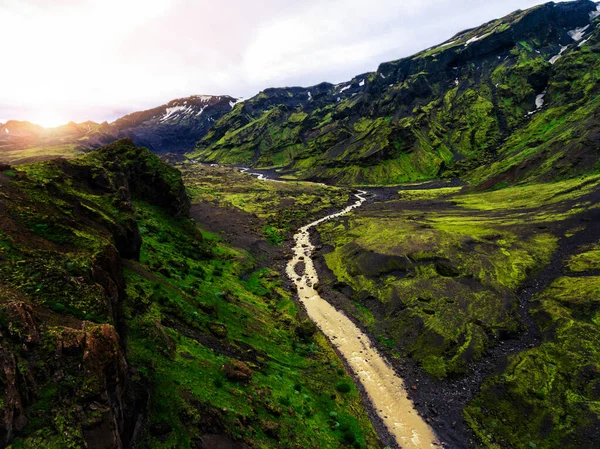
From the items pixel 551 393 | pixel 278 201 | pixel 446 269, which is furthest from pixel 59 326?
pixel 278 201

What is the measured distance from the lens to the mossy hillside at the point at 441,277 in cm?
4722

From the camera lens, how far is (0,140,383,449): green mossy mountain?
14.7 metres

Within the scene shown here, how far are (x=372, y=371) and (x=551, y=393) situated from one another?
2054cm

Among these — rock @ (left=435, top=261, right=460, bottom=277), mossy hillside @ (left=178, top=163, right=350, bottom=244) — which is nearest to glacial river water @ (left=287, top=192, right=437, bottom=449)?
rock @ (left=435, top=261, right=460, bottom=277)

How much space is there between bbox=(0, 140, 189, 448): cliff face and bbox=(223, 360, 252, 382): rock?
8.48 metres

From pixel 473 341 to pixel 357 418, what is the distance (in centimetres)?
2289

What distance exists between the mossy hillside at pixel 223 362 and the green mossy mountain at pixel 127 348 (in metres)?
0.13

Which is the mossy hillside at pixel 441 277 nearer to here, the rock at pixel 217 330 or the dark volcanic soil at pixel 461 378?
the dark volcanic soil at pixel 461 378

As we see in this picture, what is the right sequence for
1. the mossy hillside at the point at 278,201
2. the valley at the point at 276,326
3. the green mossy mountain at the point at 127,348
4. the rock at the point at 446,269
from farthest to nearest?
the mossy hillside at the point at 278,201 < the rock at the point at 446,269 < the valley at the point at 276,326 < the green mossy mountain at the point at 127,348

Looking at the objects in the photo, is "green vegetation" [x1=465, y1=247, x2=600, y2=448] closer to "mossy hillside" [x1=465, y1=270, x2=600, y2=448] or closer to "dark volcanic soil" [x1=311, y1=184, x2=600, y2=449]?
"mossy hillside" [x1=465, y1=270, x2=600, y2=448]

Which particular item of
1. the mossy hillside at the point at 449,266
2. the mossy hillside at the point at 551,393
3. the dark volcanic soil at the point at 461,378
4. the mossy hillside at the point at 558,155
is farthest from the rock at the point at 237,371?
the mossy hillside at the point at 558,155

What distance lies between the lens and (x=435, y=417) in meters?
36.8

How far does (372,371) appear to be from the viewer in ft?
144

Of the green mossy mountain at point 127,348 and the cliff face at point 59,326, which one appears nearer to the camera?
the cliff face at point 59,326
